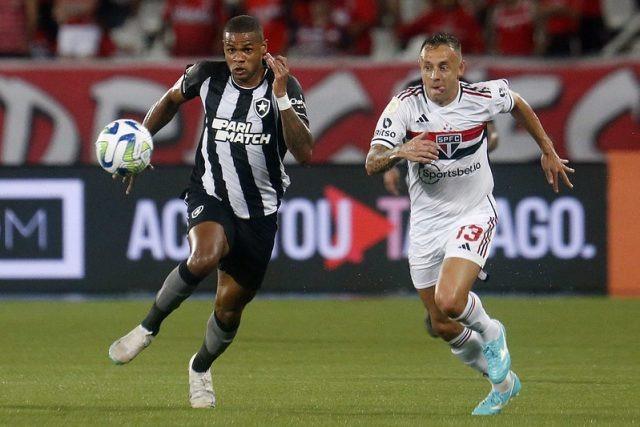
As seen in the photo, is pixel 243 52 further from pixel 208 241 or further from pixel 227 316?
pixel 227 316

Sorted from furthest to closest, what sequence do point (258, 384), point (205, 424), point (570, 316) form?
point (570, 316)
point (258, 384)
point (205, 424)

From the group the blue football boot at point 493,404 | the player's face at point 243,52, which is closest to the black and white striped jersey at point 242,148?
the player's face at point 243,52

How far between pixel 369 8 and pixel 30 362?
25.6ft

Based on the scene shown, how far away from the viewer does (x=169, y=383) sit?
884 cm

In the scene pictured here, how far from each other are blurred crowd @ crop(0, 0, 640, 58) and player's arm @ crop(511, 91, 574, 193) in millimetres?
8023

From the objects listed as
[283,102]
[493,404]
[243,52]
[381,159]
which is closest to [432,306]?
[493,404]

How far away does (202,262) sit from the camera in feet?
24.6

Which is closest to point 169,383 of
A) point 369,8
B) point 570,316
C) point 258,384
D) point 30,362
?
point 258,384

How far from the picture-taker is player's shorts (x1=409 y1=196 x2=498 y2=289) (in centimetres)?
763

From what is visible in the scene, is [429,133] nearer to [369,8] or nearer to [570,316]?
[570,316]

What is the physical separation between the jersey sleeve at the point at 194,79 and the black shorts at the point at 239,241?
59cm

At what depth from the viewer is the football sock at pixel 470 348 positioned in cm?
790

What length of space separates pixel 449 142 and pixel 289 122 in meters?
0.85

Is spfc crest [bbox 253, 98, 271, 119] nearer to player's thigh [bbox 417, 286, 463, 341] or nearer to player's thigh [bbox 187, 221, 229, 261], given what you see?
player's thigh [bbox 187, 221, 229, 261]
